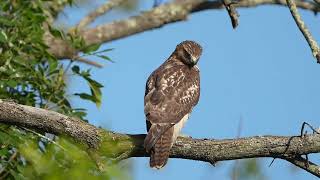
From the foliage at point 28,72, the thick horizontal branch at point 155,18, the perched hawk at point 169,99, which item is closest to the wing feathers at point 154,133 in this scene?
the perched hawk at point 169,99

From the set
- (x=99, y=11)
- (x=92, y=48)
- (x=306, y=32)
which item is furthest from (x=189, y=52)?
(x=99, y=11)

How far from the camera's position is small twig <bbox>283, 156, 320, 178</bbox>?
4977 mm

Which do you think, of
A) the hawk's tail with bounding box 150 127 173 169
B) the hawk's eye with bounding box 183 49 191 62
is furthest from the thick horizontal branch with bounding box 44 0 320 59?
the hawk's tail with bounding box 150 127 173 169

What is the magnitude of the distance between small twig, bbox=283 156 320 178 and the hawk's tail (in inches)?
39.7

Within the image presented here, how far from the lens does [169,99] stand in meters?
6.60

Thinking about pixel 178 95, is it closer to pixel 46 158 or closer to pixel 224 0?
pixel 224 0

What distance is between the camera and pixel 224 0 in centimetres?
596

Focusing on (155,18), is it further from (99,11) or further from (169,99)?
(169,99)

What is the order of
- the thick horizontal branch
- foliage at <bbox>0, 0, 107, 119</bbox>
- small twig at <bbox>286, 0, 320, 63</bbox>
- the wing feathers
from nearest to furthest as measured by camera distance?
small twig at <bbox>286, 0, 320, 63</bbox>, the wing feathers, foliage at <bbox>0, 0, 107, 119</bbox>, the thick horizontal branch

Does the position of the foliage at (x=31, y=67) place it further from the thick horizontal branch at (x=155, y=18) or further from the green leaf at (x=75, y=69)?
the thick horizontal branch at (x=155, y=18)

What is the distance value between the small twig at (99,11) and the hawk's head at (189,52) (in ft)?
10.3

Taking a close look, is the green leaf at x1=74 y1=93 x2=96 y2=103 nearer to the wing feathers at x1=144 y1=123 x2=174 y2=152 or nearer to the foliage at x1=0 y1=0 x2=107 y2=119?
the foliage at x1=0 y1=0 x2=107 y2=119

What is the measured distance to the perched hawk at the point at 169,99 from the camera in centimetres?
579

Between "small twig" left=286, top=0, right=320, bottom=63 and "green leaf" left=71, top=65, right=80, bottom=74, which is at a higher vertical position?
"small twig" left=286, top=0, right=320, bottom=63
